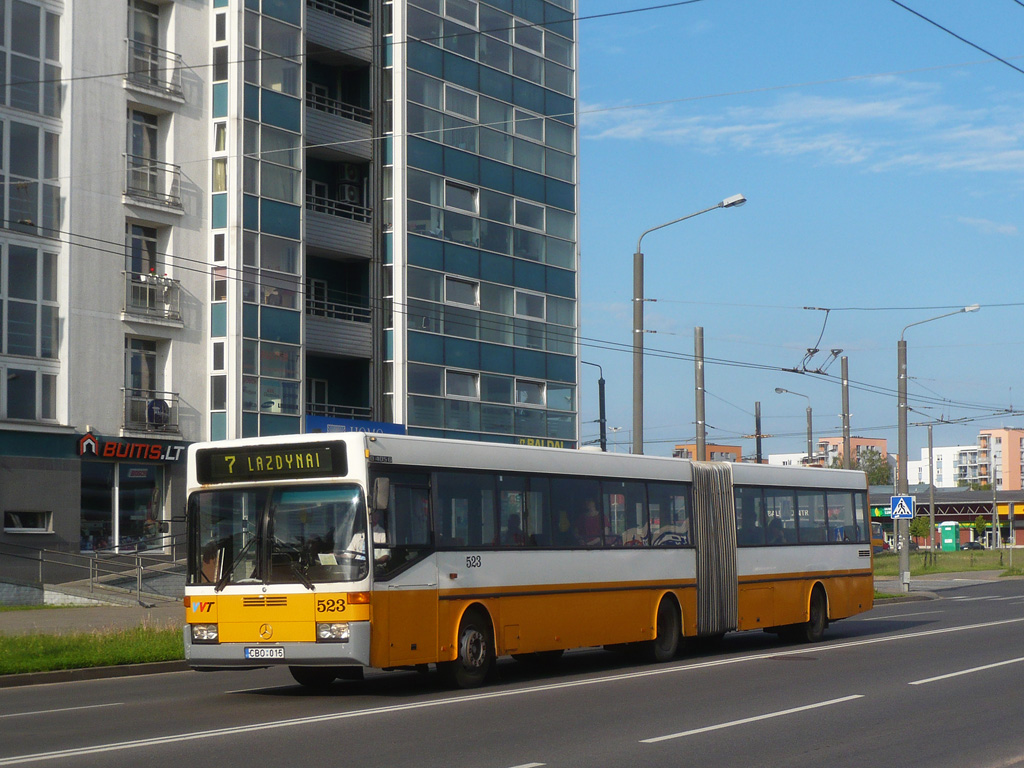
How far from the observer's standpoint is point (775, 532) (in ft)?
71.2

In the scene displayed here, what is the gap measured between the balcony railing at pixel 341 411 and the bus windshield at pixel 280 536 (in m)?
27.8

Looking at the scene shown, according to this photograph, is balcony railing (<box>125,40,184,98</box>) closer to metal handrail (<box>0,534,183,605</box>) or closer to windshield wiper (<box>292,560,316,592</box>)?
metal handrail (<box>0,534,183,605</box>)

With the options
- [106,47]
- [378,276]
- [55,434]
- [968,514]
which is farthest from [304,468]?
[968,514]

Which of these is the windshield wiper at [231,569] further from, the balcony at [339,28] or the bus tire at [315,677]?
the balcony at [339,28]

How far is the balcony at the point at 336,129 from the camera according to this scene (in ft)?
136

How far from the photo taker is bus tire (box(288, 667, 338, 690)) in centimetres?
1533

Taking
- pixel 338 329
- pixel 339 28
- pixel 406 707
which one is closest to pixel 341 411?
pixel 338 329

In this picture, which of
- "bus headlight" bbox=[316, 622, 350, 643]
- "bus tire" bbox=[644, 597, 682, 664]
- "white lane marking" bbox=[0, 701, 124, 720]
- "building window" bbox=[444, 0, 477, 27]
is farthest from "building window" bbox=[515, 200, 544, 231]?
"white lane marking" bbox=[0, 701, 124, 720]

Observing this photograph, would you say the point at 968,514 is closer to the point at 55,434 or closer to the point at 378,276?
the point at 378,276

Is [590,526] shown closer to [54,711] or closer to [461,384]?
[54,711]

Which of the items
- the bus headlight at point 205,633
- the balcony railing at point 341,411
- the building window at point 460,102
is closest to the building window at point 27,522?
the balcony railing at point 341,411

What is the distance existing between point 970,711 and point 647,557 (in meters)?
6.59

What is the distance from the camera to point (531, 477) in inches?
652

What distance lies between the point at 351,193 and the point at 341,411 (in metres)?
7.12
